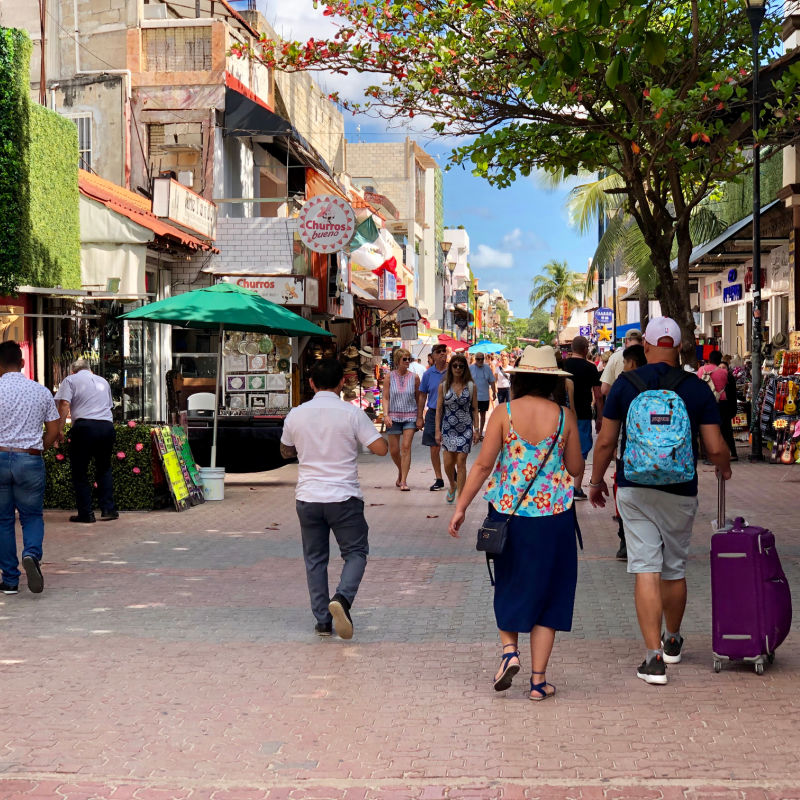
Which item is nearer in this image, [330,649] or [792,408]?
[330,649]

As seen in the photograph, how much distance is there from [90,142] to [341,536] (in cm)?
1699

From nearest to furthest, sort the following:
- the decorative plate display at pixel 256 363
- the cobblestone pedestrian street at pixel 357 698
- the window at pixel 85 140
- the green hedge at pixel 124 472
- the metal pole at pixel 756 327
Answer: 1. the cobblestone pedestrian street at pixel 357 698
2. the green hedge at pixel 124 472
3. the metal pole at pixel 756 327
4. the decorative plate display at pixel 256 363
5. the window at pixel 85 140

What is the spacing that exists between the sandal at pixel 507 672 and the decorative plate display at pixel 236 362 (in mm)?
13589

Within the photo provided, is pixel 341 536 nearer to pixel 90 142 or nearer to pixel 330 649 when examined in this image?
pixel 330 649

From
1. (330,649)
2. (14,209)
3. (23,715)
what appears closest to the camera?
(23,715)

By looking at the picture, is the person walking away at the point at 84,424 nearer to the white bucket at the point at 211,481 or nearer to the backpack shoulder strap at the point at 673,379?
the white bucket at the point at 211,481

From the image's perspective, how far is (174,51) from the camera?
2259cm

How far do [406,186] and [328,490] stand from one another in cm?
6038

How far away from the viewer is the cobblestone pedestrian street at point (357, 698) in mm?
4551

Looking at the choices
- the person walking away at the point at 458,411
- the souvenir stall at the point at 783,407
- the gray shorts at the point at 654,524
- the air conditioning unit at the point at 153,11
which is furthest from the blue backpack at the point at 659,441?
the air conditioning unit at the point at 153,11

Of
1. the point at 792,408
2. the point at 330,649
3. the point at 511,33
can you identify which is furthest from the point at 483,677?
the point at 792,408

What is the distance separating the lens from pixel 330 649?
6.73 m

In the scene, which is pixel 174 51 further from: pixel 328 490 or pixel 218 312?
pixel 328 490

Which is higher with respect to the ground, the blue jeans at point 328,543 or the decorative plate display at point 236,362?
the decorative plate display at point 236,362
